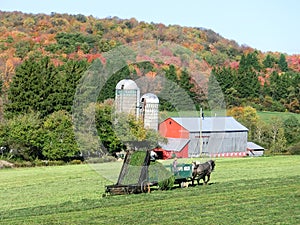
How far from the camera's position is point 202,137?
36.2 meters

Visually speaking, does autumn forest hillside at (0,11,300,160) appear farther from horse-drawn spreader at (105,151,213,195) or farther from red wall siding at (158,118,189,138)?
horse-drawn spreader at (105,151,213,195)

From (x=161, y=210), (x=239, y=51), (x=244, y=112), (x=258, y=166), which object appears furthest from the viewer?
(x=239, y=51)

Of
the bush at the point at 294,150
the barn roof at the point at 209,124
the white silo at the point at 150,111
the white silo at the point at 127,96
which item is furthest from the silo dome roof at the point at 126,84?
Result: the bush at the point at 294,150

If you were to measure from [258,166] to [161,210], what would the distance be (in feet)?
59.9

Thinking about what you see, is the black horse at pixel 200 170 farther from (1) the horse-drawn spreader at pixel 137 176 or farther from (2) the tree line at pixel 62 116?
(2) the tree line at pixel 62 116

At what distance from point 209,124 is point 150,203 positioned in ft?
53.2

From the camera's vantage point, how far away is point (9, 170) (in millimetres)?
32438

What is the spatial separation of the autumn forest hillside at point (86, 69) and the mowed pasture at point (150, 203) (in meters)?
5.00

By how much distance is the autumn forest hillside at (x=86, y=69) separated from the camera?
29.6m

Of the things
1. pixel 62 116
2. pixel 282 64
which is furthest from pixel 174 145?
pixel 282 64

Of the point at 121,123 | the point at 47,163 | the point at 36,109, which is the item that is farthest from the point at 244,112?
the point at 121,123

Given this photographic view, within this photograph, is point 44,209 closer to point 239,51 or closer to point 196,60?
point 196,60

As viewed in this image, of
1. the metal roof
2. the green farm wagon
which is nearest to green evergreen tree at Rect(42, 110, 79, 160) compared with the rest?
the metal roof

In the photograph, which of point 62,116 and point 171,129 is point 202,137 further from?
point 62,116
